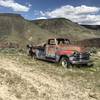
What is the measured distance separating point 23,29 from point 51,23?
58683 millimetres

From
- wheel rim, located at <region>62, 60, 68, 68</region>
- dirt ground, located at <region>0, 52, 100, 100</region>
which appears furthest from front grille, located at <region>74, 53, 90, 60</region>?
dirt ground, located at <region>0, 52, 100, 100</region>

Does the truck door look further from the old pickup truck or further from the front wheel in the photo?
the front wheel

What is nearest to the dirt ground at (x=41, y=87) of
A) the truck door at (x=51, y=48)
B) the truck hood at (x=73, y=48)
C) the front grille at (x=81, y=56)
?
the front grille at (x=81, y=56)

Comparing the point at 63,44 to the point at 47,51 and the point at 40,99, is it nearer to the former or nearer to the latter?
the point at 47,51

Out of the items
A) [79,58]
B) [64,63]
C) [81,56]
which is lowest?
[64,63]

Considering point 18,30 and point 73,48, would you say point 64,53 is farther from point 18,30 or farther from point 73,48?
point 18,30

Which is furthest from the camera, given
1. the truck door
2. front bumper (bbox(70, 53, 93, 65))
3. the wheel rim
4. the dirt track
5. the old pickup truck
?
the truck door

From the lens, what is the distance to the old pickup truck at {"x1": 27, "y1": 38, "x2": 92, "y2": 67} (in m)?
16.3

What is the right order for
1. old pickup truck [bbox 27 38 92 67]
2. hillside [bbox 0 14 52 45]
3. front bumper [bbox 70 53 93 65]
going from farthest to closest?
hillside [bbox 0 14 52 45], old pickup truck [bbox 27 38 92 67], front bumper [bbox 70 53 93 65]

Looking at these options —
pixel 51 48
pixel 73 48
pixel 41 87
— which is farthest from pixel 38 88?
pixel 51 48

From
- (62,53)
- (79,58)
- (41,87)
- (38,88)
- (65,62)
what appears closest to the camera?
(38,88)

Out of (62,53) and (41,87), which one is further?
(62,53)

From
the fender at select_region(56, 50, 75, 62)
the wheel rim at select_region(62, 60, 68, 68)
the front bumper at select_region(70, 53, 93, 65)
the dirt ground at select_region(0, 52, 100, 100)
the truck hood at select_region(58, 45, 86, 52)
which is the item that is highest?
the truck hood at select_region(58, 45, 86, 52)

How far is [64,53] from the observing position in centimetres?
1662
